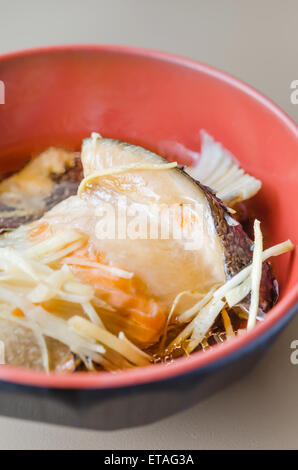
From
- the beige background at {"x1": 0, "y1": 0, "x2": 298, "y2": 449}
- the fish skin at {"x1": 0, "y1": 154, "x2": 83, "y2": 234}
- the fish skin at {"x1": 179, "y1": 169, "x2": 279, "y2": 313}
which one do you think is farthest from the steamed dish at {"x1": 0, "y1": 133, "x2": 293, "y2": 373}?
the beige background at {"x1": 0, "y1": 0, "x2": 298, "y2": 449}

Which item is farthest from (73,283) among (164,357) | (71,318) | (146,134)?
(146,134)

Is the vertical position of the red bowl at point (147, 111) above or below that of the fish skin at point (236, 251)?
above

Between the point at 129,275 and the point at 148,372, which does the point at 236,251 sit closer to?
the point at 129,275

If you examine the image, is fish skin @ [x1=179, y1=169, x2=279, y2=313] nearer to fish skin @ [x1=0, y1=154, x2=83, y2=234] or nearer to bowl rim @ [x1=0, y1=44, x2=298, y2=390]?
bowl rim @ [x1=0, y1=44, x2=298, y2=390]

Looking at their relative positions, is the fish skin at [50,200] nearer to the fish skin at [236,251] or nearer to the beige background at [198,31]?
the fish skin at [236,251]

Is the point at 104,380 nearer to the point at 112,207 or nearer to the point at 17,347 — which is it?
the point at 17,347

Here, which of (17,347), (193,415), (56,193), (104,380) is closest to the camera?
(104,380)

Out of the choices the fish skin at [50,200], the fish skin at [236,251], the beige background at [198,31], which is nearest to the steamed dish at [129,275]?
the fish skin at [236,251]
